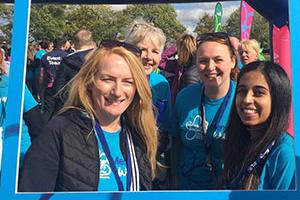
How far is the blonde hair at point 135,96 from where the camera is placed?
163 centimetres

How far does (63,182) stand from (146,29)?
1181mm

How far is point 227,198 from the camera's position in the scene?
1.39 metres

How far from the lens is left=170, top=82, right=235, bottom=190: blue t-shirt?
72.3 inches

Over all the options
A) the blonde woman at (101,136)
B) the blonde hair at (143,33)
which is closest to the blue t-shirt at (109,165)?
the blonde woman at (101,136)

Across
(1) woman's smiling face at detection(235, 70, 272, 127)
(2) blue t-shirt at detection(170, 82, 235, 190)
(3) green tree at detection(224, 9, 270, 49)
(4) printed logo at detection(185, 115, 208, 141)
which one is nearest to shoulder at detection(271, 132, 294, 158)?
(1) woman's smiling face at detection(235, 70, 272, 127)

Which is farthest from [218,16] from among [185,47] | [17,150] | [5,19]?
[17,150]

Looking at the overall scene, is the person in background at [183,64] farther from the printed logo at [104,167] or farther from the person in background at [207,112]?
the printed logo at [104,167]

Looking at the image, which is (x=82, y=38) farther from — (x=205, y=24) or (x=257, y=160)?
(x=257, y=160)

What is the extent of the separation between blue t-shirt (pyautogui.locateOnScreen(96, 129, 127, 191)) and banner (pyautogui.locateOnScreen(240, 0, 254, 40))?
1.00 metres

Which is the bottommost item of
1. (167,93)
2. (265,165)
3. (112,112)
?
(265,165)

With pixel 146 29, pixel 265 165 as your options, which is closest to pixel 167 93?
pixel 146 29

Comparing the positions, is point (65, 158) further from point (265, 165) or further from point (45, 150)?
point (265, 165)

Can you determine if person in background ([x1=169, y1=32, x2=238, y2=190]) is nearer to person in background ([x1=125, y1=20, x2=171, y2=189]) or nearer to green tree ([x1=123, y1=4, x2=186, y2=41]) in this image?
person in background ([x1=125, y1=20, x2=171, y2=189])

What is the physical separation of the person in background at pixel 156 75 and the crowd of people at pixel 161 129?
0.01m
